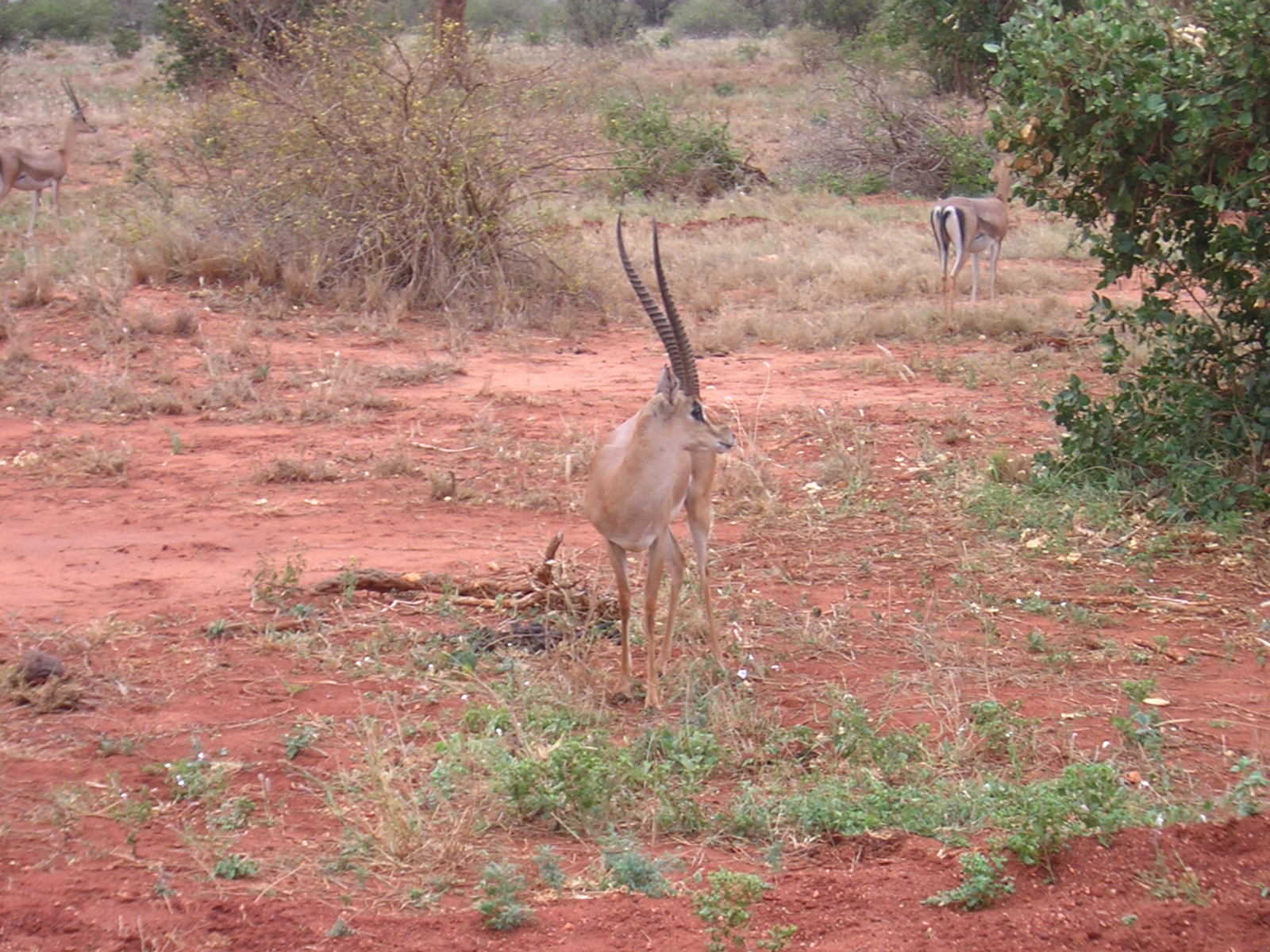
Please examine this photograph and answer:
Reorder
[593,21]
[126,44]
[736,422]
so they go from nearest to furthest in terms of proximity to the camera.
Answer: [736,422] → [126,44] → [593,21]

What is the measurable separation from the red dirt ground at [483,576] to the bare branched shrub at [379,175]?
0.92 m

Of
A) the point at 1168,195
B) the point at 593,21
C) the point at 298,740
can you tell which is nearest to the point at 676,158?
the point at 1168,195

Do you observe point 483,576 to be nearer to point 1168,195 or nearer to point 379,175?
point 1168,195

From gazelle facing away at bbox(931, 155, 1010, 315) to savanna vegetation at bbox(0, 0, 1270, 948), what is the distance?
0.48 metres

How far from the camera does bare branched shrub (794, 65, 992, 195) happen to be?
18.8m

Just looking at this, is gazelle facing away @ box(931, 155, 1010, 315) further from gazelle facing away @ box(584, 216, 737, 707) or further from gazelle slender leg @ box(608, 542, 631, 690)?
gazelle slender leg @ box(608, 542, 631, 690)

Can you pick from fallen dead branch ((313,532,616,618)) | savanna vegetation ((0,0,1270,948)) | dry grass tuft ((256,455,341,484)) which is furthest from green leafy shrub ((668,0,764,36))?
fallen dead branch ((313,532,616,618))

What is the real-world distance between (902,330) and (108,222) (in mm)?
8376

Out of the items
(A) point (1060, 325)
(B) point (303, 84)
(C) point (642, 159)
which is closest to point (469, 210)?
(B) point (303, 84)

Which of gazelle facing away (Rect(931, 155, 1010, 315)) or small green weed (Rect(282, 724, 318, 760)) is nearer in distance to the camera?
small green weed (Rect(282, 724, 318, 760))

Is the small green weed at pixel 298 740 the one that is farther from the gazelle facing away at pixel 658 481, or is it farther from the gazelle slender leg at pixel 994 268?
the gazelle slender leg at pixel 994 268

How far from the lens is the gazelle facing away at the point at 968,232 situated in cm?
1229

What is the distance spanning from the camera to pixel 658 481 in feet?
15.9

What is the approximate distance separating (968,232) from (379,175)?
209 inches
